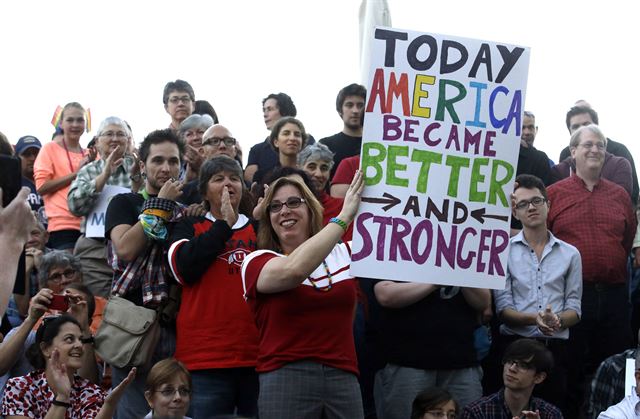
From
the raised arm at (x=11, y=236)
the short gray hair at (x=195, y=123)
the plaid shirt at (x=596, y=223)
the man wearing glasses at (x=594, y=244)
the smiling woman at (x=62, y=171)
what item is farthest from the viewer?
the short gray hair at (x=195, y=123)

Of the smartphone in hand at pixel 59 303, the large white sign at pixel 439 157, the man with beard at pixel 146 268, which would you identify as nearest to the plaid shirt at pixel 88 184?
the man with beard at pixel 146 268

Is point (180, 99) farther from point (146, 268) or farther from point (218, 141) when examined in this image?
point (146, 268)

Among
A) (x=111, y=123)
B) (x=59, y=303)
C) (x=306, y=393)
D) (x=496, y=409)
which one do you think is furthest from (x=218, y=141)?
(x=306, y=393)

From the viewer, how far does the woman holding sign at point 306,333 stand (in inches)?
222

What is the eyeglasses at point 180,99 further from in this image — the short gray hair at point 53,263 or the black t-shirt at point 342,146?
the short gray hair at point 53,263

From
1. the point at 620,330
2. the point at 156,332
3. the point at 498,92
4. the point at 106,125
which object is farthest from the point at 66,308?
the point at 620,330

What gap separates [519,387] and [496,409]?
0.21 m

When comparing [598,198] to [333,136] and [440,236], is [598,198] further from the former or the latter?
[440,236]

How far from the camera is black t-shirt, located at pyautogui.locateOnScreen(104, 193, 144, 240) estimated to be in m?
6.87

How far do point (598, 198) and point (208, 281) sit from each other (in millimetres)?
3395

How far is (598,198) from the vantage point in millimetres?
8461

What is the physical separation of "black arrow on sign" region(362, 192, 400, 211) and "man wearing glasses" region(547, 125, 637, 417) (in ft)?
7.83

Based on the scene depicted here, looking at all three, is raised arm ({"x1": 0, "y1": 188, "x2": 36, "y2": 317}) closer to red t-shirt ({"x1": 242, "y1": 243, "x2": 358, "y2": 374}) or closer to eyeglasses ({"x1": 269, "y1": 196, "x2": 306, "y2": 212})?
red t-shirt ({"x1": 242, "y1": 243, "x2": 358, "y2": 374})

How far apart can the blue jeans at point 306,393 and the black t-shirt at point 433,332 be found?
1.28 meters
